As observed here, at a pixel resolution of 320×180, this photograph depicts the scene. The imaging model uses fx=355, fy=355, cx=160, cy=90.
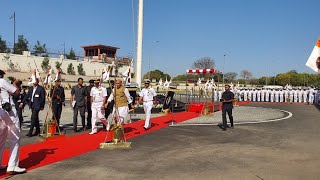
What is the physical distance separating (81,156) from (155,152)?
5.92 ft

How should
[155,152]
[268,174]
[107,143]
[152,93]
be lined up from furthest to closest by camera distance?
[152,93]
[107,143]
[155,152]
[268,174]

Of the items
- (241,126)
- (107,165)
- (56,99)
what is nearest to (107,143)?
(107,165)

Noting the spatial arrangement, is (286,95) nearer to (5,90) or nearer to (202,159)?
(202,159)

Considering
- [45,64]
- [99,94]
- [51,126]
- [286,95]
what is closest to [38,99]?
[51,126]

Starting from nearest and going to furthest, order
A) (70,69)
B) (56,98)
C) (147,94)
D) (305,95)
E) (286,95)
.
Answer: (56,98) → (147,94) → (305,95) → (286,95) → (70,69)

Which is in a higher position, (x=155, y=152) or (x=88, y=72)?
(x=88, y=72)

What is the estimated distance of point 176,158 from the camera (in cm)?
→ 808

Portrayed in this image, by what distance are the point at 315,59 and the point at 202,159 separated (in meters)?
3.17

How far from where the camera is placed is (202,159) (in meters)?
7.96

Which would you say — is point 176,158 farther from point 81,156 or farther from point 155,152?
point 81,156

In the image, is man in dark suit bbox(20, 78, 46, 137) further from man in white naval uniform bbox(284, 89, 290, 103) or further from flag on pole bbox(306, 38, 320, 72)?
man in white naval uniform bbox(284, 89, 290, 103)

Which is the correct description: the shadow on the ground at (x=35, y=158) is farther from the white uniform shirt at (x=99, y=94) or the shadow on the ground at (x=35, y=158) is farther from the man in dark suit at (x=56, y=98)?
the man in dark suit at (x=56, y=98)

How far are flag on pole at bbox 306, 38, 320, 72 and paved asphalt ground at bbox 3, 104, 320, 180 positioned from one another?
200 centimetres

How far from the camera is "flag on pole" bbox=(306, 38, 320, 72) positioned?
6602mm
